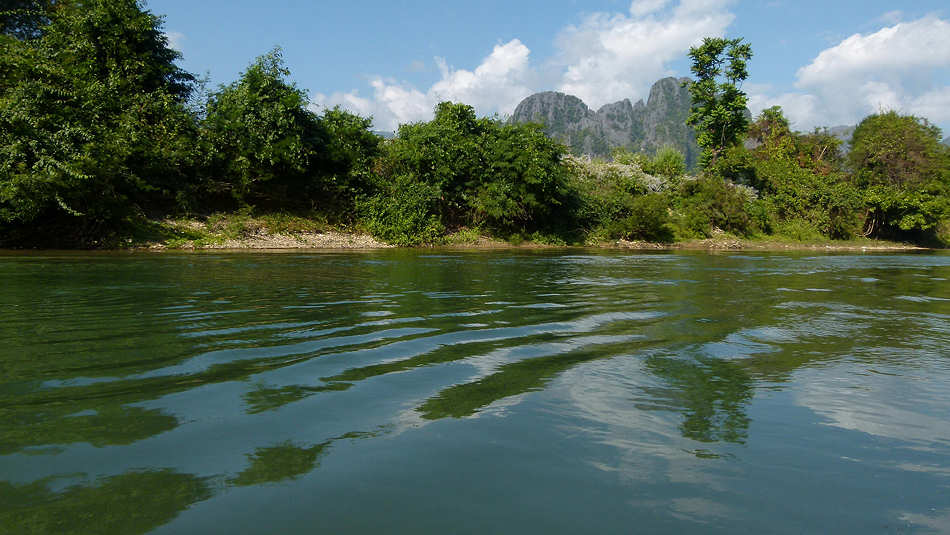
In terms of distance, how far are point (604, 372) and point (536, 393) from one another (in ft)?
2.11

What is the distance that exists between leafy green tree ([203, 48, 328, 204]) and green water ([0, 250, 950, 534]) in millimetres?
16070

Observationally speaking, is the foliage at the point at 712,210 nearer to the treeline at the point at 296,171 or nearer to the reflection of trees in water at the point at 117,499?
the treeline at the point at 296,171

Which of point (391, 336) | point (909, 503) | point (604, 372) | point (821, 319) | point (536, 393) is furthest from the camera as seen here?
point (821, 319)

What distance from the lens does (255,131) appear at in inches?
805

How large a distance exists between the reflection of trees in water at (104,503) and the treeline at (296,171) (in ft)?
51.4

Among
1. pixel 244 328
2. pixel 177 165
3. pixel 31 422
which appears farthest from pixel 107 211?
pixel 31 422

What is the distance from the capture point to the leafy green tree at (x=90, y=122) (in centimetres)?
1416

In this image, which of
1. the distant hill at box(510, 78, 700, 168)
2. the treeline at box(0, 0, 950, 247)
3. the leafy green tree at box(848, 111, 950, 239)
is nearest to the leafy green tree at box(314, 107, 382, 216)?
the treeline at box(0, 0, 950, 247)

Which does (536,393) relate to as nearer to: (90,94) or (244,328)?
(244,328)

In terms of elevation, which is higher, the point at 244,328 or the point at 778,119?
the point at 778,119

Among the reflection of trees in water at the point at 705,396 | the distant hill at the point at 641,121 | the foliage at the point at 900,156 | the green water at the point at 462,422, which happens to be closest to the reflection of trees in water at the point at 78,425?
the green water at the point at 462,422

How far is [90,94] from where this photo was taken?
17.3 metres

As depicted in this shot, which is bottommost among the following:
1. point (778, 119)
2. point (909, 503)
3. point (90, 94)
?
point (909, 503)

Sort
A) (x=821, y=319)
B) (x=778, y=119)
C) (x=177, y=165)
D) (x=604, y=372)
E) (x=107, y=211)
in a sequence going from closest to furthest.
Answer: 1. (x=604, y=372)
2. (x=821, y=319)
3. (x=107, y=211)
4. (x=177, y=165)
5. (x=778, y=119)
